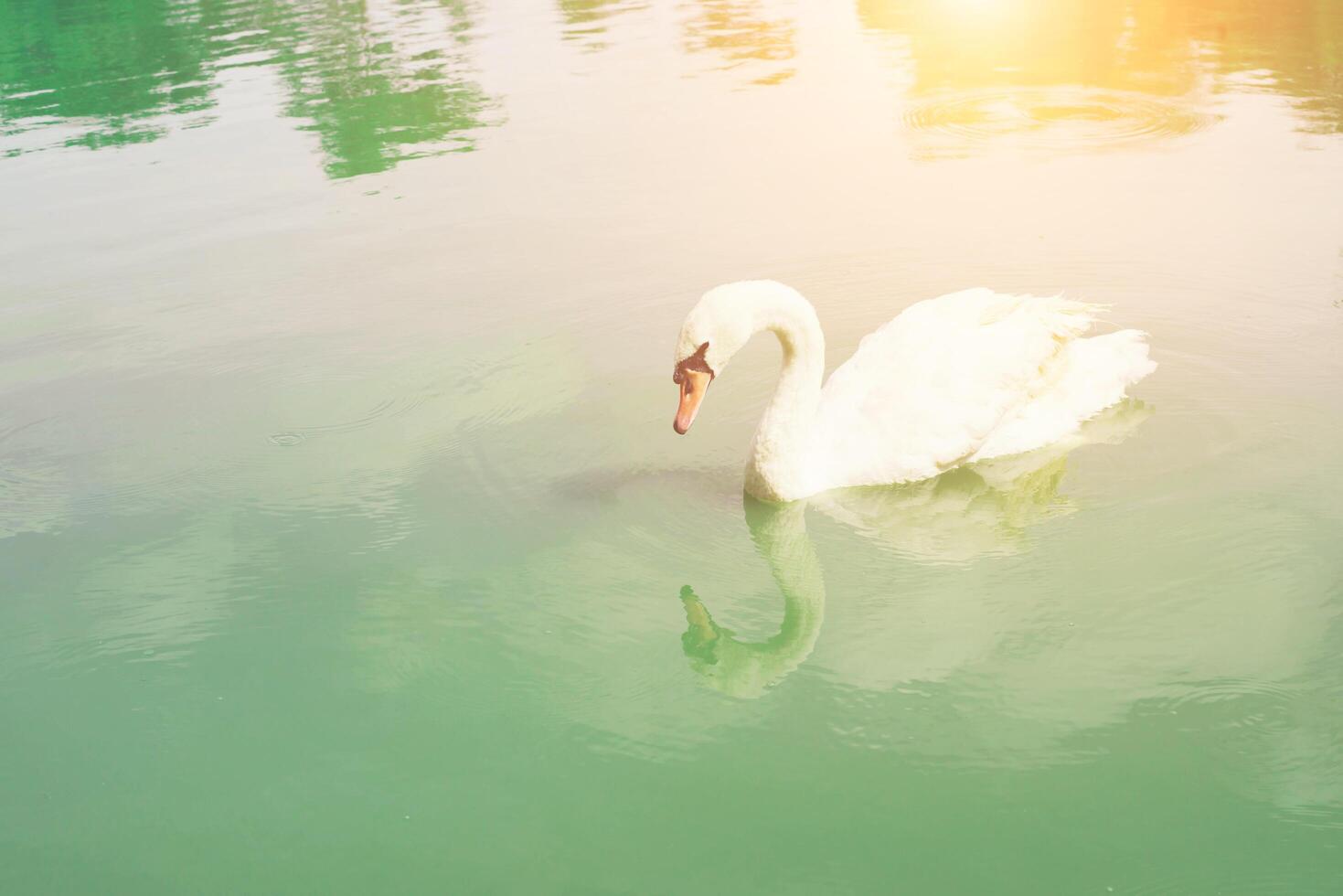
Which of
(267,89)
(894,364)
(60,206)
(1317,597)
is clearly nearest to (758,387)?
(894,364)

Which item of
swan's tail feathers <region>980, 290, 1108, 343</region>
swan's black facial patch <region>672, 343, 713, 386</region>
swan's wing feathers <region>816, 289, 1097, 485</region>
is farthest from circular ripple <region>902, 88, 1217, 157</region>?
swan's black facial patch <region>672, 343, 713, 386</region>

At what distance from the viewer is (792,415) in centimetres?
641

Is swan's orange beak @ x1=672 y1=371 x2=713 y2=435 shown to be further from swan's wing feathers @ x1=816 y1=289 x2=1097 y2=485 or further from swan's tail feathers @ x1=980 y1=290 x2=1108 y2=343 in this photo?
swan's tail feathers @ x1=980 y1=290 x2=1108 y2=343

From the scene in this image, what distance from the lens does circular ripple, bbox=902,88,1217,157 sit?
1203 cm

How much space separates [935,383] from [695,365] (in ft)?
4.44

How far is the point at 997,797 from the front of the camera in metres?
4.50

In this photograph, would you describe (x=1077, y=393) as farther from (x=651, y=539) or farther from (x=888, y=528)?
(x=651, y=539)

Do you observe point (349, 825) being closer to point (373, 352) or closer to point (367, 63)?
Result: point (373, 352)

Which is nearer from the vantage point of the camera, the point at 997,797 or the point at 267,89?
the point at 997,797

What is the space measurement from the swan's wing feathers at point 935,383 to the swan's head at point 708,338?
2.48ft

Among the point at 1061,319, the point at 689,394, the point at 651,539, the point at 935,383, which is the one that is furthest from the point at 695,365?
the point at 1061,319

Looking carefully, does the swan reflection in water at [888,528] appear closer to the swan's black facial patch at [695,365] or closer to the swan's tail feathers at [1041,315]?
the swan's tail feathers at [1041,315]

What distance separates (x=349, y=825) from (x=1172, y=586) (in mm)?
3533

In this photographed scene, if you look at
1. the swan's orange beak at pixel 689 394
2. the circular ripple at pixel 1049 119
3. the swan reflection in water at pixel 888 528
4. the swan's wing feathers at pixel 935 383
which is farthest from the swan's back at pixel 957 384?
the circular ripple at pixel 1049 119
